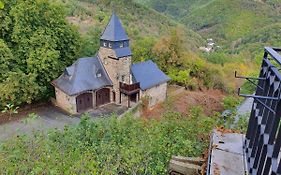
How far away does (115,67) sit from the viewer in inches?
752

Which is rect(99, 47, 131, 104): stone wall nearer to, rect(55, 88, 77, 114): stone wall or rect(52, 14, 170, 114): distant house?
rect(52, 14, 170, 114): distant house

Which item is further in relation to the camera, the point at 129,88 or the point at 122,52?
the point at 129,88

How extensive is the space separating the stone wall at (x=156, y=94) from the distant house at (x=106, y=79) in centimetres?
8

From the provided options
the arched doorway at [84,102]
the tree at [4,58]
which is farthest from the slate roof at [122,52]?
the tree at [4,58]

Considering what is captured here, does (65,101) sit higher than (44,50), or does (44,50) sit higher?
(44,50)

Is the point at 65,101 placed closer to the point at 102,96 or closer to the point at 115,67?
the point at 102,96

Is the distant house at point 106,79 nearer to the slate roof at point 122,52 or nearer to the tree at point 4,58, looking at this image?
the slate roof at point 122,52

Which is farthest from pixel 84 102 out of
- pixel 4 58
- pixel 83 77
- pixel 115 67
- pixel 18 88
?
pixel 4 58

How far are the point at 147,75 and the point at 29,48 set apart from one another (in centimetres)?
782

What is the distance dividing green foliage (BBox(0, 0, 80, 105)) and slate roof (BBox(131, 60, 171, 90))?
200 inches

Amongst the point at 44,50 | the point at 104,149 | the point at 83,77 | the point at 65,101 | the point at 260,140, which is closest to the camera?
the point at 260,140

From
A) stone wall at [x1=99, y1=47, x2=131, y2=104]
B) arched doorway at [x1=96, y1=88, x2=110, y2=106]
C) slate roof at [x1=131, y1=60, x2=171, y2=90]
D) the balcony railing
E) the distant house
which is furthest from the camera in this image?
slate roof at [x1=131, y1=60, x2=171, y2=90]

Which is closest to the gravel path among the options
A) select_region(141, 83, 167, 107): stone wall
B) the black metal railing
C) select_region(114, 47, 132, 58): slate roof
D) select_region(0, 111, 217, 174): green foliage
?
select_region(141, 83, 167, 107): stone wall

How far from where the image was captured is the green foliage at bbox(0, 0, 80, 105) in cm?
1738
